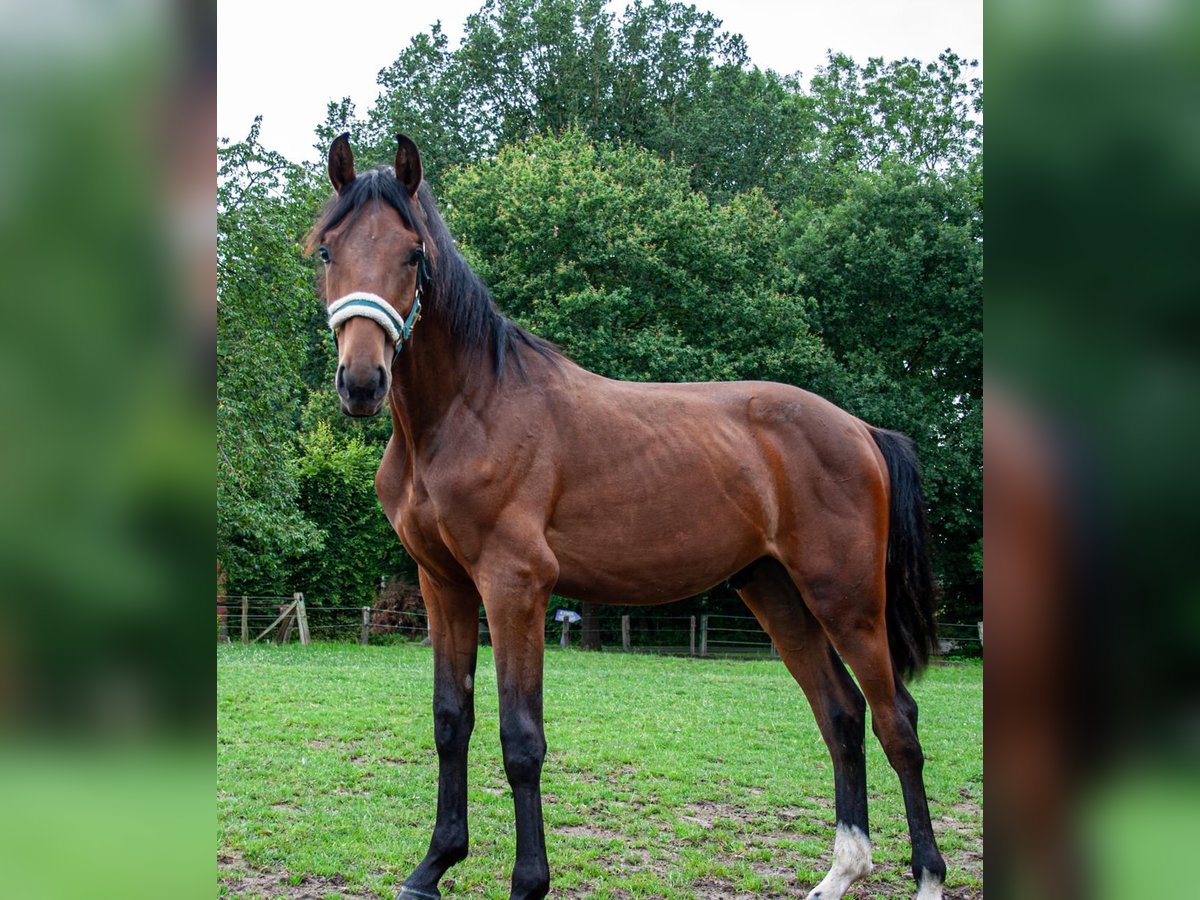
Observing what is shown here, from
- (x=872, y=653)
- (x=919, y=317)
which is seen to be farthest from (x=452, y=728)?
(x=919, y=317)

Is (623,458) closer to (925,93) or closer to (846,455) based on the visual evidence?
(846,455)

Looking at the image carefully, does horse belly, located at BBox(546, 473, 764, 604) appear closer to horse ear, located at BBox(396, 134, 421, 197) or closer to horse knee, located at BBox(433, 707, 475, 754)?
horse knee, located at BBox(433, 707, 475, 754)

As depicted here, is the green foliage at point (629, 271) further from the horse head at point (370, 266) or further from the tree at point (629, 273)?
the horse head at point (370, 266)

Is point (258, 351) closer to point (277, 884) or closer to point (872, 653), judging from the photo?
point (277, 884)

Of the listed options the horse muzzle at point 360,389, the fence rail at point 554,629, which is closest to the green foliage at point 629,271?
the fence rail at point 554,629

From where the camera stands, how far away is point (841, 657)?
477 centimetres

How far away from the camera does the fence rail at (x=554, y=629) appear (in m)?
21.4

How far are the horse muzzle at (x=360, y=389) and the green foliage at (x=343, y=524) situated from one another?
1925 cm

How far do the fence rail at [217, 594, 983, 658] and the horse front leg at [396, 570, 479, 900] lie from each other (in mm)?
16798

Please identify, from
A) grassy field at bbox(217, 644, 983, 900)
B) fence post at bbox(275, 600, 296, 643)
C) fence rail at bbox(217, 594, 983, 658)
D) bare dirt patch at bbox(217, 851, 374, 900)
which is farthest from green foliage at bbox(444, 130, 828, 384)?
bare dirt patch at bbox(217, 851, 374, 900)

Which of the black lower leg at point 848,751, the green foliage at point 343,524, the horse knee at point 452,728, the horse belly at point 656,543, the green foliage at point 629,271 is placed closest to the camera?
the horse belly at point 656,543

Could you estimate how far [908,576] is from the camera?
15.9 ft

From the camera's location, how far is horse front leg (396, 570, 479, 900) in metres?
4.21
